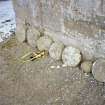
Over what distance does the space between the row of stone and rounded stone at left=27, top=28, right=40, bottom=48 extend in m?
0.11

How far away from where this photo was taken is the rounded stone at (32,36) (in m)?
3.57

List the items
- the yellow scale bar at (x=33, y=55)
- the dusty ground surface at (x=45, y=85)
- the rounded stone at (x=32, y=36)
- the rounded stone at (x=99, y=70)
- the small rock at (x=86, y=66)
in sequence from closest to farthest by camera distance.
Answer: the dusty ground surface at (x=45, y=85), the rounded stone at (x=99, y=70), the small rock at (x=86, y=66), the yellow scale bar at (x=33, y=55), the rounded stone at (x=32, y=36)

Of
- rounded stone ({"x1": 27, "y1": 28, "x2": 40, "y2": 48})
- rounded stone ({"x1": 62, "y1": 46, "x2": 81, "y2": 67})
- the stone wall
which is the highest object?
the stone wall

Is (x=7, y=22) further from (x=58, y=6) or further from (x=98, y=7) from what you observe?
(x=98, y=7)

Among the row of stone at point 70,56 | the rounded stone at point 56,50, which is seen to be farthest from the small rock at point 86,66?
the rounded stone at point 56,50

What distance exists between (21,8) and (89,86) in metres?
1.70

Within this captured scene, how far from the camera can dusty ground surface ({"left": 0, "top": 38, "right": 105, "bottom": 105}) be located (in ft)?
8.38

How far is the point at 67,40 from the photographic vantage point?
10.4 ft

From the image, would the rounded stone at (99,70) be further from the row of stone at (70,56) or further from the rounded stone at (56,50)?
the rounded stone at (56,50)

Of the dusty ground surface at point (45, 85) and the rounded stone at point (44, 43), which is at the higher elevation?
the rounded stone at point (44, 43)

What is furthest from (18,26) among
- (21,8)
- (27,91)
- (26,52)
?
(27,91)

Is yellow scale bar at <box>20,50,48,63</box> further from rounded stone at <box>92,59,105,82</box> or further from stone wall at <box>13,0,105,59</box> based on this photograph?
rounded stone at <box>92,59,105,82</box>

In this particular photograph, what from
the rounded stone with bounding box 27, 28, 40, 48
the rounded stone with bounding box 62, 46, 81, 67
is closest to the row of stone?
the rounded stone with bounding box 62, 46, 81, 67

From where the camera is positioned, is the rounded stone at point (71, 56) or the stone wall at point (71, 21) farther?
the rounded stone at point (71, 56)
